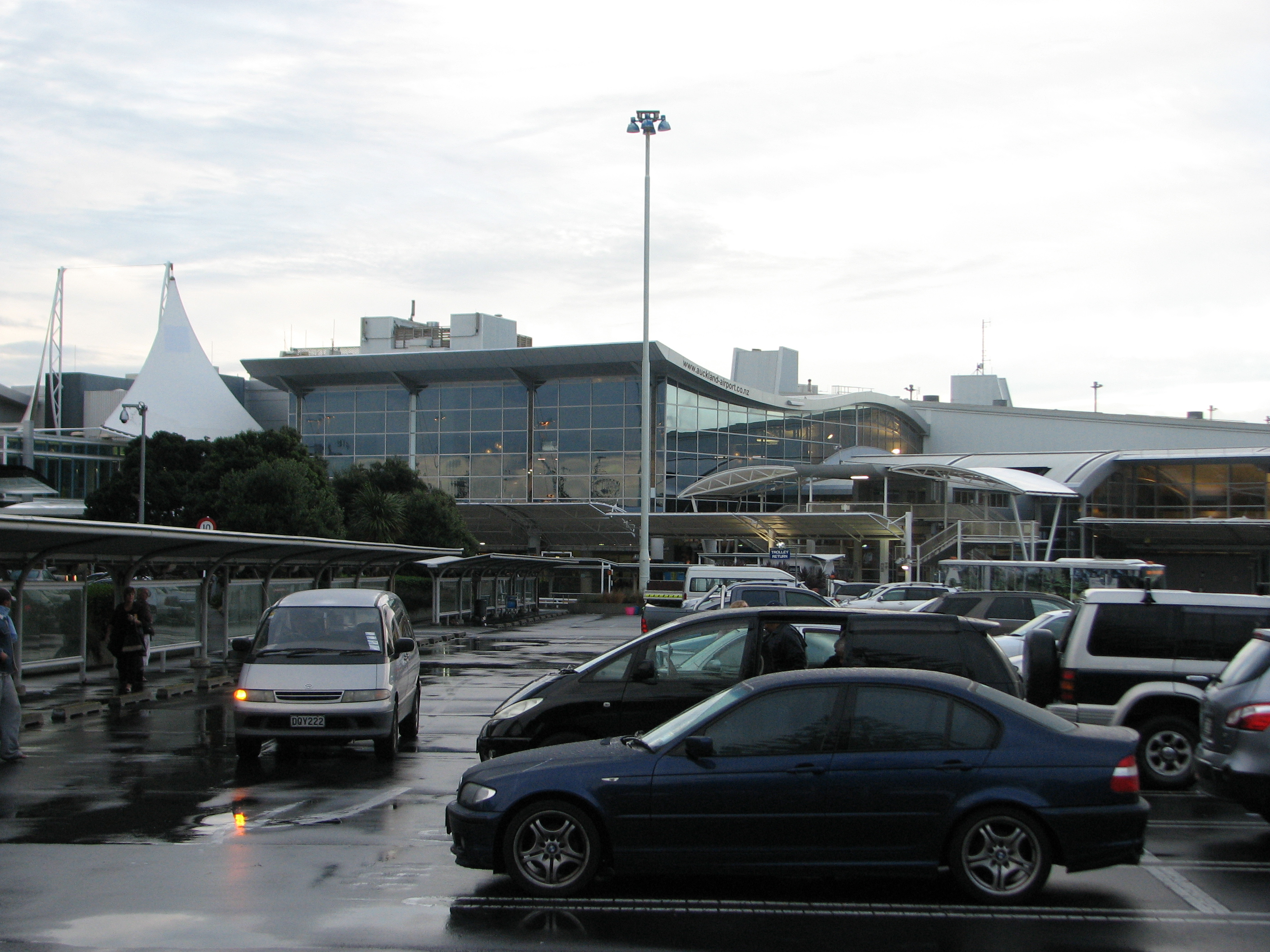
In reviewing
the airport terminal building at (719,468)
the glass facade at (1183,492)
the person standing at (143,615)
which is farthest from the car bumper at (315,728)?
the glass facade at (1183,492)

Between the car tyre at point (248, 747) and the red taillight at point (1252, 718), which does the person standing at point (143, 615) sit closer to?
the car tyre at point (248, 747)

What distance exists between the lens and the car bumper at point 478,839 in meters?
6.77

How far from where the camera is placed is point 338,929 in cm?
611

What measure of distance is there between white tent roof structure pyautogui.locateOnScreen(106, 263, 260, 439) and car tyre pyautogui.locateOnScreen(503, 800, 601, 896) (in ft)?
225

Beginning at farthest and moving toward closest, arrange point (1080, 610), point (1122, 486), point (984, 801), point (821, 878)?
point (1122, 486) < point (1080, 610) < point (821, 878) < point (984, 801)

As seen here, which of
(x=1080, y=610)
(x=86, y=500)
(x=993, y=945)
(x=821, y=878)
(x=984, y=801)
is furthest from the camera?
(x=86, y=500)

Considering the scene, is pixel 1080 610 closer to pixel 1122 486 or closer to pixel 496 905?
pixel 496 905

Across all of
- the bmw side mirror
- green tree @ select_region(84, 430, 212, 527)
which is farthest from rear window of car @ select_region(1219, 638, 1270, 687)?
green tree @ select_region(84, 430, 212, 527)

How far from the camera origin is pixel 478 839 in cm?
678

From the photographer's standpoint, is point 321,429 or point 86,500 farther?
point 321,429

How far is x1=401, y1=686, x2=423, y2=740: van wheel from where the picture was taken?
532 inches

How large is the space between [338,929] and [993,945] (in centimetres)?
352

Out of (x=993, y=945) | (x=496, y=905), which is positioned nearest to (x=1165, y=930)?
(x=993, y=945)

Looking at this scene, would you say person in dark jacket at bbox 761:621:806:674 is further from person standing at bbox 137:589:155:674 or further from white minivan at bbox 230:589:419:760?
person standing at bbox 137:589:155:674
